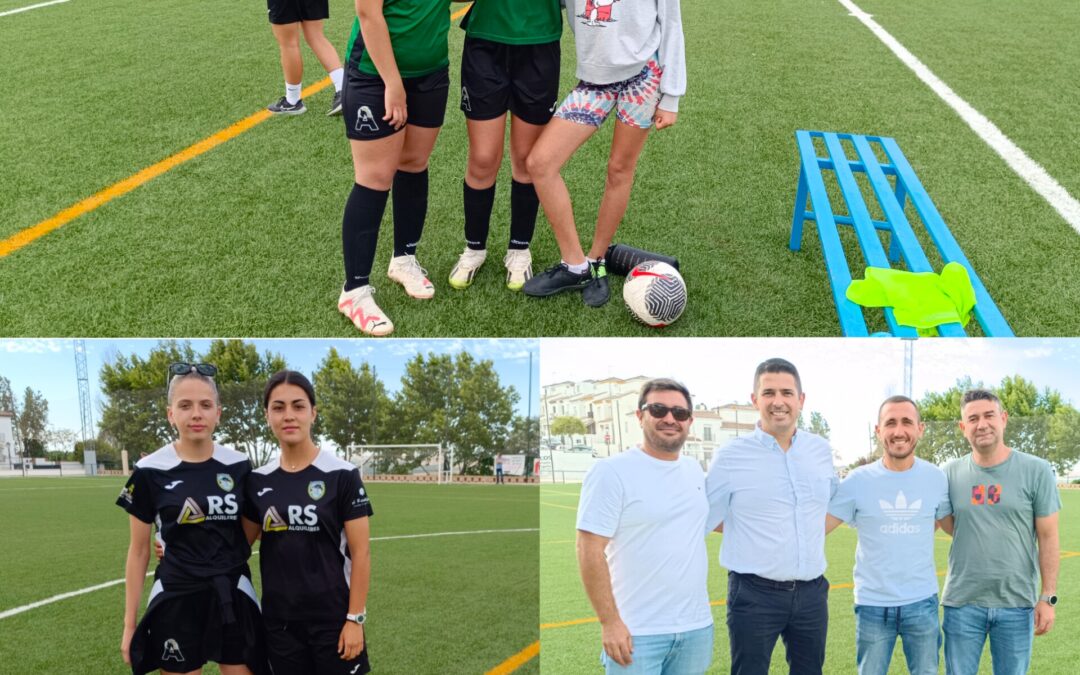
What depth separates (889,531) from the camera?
7.18ft

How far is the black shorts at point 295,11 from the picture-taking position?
18.3ft

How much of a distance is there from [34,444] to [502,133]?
6.27 feet

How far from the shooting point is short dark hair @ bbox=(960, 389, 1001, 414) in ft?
7.42

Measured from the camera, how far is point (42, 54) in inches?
290

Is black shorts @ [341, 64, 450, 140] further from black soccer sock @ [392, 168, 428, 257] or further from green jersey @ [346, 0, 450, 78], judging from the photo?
black soccer sock @ [392, 168, 428, 257]

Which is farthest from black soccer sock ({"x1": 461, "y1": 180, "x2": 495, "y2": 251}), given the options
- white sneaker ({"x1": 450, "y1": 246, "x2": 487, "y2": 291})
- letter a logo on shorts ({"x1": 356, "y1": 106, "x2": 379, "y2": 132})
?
letter a logo on shorts ({"x1": 356, "y1": 106, "x2": 379, "y2": 132})

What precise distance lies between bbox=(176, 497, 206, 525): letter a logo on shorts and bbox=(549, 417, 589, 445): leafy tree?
2.65 feet

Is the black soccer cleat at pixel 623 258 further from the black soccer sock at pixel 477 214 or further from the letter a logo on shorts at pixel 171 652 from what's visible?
the letter a logo on shorts at pixel 171 652

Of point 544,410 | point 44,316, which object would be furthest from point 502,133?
point 44,316

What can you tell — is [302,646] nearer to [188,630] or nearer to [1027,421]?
[188,630]

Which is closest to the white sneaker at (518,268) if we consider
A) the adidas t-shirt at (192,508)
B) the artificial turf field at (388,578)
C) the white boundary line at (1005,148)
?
the artificial turf field at (388,578)

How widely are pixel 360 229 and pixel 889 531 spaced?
205 centimetres

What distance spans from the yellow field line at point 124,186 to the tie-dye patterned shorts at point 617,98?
2412 mm

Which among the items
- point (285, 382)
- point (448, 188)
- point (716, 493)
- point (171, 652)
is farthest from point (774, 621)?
point (448, 188)
